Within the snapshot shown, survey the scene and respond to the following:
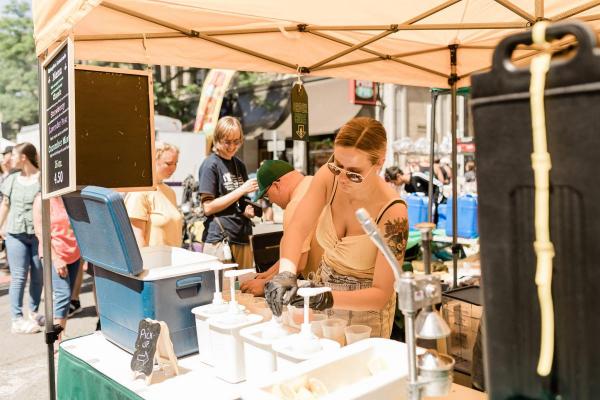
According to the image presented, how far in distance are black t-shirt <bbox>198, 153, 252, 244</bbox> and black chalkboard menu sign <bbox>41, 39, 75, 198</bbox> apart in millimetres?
1815

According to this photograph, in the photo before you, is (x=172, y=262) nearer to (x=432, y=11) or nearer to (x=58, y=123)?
(x=58, y=123)

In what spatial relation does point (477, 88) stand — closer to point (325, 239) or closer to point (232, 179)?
point (325, 239)

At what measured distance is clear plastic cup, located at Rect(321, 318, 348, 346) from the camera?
5.01 feet

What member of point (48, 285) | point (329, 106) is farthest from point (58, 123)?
point (329, 106)

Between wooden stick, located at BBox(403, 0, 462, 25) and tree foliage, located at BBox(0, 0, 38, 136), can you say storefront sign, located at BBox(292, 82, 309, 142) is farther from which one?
tree foliage, located at BBox(0, 0, 38, 136)

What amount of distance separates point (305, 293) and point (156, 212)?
2.22m

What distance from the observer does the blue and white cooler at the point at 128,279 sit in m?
1.80

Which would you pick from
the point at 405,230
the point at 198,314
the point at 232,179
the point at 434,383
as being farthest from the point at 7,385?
the point at 434,383

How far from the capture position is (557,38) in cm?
69

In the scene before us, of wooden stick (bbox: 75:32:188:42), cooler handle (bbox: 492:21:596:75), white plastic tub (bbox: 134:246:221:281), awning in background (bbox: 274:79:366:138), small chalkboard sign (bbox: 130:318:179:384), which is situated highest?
awning in background (bbox: 274:79:366:138)

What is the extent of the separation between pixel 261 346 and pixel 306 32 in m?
2.25

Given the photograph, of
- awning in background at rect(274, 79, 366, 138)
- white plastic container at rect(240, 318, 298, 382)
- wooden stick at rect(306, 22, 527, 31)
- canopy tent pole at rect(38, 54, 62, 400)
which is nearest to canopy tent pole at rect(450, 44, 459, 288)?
wooden stick at rect(306, 22, 527, 31)

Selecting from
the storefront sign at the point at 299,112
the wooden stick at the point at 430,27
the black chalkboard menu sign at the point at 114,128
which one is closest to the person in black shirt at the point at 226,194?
the storefront sign at the point at 299,112

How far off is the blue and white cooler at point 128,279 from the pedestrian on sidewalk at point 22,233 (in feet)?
11.1
